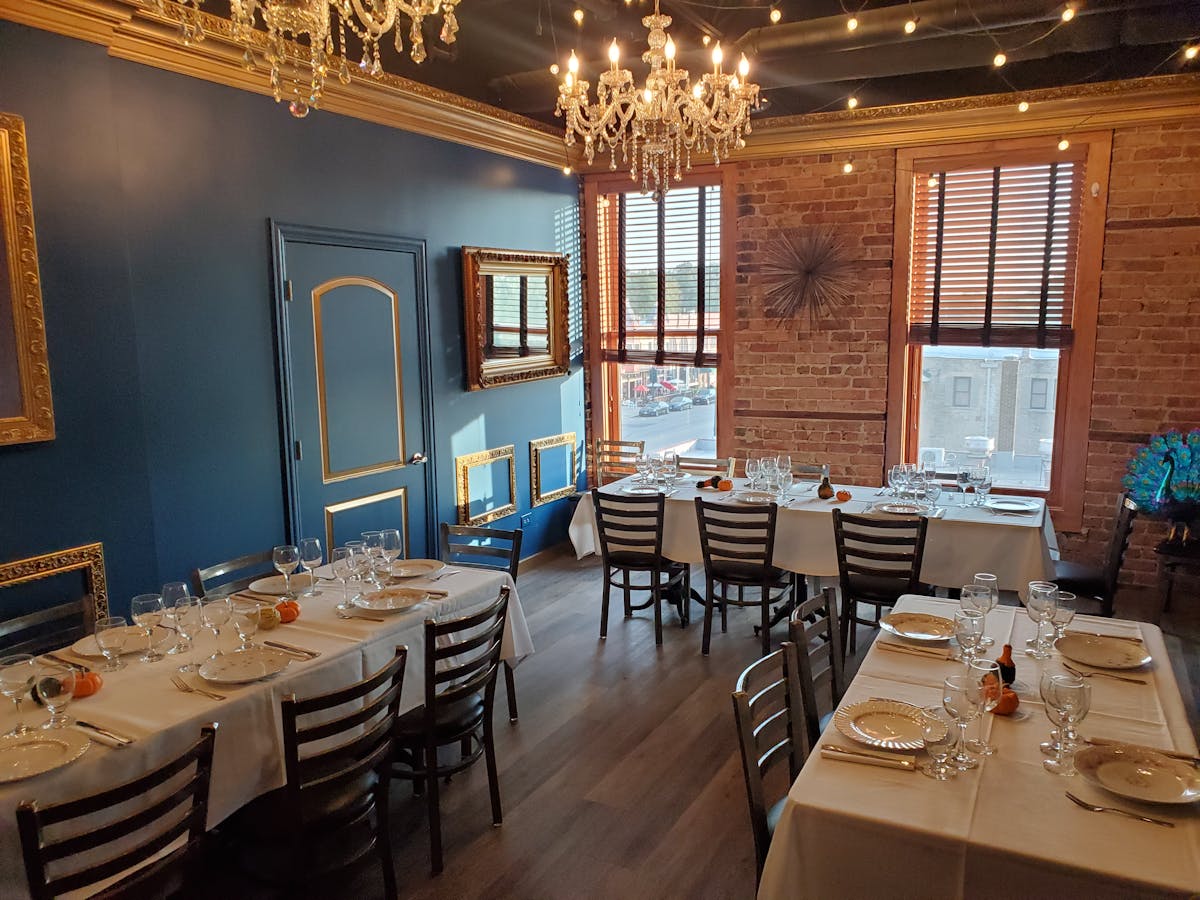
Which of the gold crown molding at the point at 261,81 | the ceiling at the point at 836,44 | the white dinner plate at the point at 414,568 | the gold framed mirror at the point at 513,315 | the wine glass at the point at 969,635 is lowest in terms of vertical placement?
the white dinner plate at the point at 414,568

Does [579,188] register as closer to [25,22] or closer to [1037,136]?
[1037,136]

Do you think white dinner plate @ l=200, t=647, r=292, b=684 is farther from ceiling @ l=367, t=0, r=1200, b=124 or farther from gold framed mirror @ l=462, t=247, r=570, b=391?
ceiling @ l=367, t=0, r=1200, b=124

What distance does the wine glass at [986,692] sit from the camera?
2316 mm

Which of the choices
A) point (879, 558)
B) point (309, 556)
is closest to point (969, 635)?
point (879, 558)

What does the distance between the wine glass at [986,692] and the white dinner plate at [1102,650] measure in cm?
49

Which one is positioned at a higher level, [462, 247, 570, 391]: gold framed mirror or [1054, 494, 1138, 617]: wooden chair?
[462, 247, 570, 391]: gold framed mirror

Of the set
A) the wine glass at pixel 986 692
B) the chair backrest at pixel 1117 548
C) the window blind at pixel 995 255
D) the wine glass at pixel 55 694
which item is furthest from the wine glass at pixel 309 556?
the window blind at pixel 995 255

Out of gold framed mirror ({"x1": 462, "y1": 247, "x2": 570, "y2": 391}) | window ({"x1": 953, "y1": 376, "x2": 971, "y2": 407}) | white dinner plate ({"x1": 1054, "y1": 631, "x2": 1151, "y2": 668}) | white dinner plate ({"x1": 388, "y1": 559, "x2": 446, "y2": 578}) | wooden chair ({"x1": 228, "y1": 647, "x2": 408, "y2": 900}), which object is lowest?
wooden chair ({"x1": 228, "y1": 647, "x2": 408, "y2": 900})

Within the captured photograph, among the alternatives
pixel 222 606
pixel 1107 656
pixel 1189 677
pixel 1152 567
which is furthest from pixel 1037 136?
pixel 222 606

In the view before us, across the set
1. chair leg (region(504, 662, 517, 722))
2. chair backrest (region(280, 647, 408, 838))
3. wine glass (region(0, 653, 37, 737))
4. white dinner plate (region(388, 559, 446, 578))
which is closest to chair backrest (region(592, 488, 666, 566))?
chair leg (region(504, 662, 517, 722))

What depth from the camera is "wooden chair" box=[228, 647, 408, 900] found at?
254cm

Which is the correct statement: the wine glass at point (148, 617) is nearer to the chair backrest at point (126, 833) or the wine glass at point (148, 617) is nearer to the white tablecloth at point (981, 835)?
the chair backrest at point (126, 833)

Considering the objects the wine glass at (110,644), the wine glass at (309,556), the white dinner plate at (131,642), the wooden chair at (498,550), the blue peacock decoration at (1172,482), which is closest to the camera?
the wine glass at (110,644)

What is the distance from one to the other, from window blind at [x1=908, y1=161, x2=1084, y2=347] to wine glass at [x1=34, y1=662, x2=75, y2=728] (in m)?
5.90
